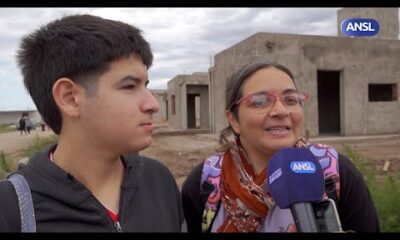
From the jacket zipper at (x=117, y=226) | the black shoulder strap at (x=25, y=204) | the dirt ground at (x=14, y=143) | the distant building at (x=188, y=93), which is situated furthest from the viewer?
the distant building at (x=188, y=93)

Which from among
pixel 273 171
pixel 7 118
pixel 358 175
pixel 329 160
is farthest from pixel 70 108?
pixel 7 118

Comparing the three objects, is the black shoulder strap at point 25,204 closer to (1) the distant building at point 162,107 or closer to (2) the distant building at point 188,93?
(2) the distant building at point 188,93

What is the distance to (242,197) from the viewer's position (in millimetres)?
1717

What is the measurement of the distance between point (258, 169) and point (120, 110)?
2.51 ft

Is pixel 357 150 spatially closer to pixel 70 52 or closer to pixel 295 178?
pixel 295 178

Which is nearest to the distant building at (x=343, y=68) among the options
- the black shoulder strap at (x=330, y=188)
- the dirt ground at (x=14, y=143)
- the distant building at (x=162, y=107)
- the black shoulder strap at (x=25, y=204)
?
the dirt ground at (x=14, y=143)

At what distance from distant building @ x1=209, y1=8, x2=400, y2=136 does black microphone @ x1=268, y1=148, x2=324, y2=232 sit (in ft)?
40.0

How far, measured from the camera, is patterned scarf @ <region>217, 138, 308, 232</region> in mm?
1688

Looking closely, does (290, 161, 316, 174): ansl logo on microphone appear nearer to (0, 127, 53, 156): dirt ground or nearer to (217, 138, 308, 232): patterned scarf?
(217, 138, 308, 232): patterned scarf

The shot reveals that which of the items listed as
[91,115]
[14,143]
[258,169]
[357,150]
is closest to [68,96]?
[91,115]

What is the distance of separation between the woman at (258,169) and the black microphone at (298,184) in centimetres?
41

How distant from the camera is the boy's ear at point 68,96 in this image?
4.55ft

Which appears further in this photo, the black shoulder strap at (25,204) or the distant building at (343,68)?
the distant building at (343,68)

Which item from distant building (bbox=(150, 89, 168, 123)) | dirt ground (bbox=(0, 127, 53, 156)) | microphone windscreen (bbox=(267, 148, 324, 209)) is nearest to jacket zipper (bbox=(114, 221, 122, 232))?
microphone windscreen (bbox=(267, 148, 324, 209))
